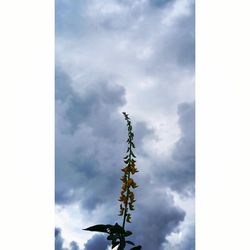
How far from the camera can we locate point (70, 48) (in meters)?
2.04
